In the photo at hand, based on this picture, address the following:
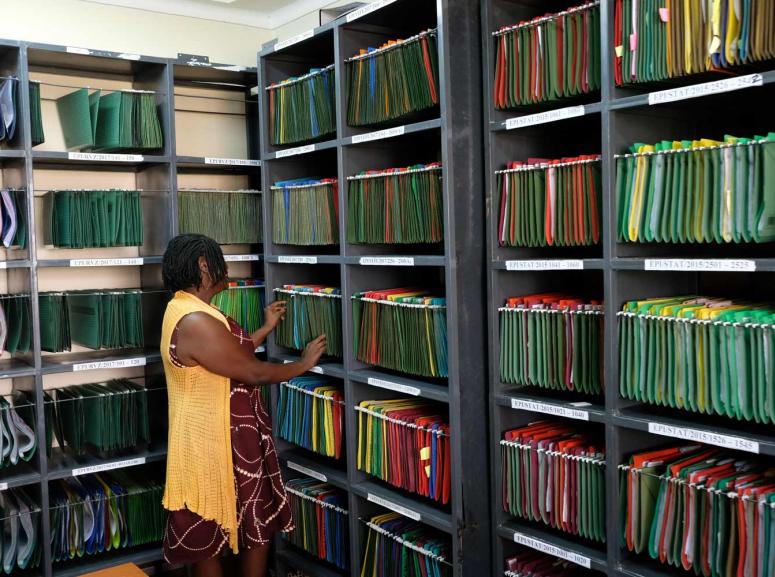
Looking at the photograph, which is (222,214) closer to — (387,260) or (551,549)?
(387,260)

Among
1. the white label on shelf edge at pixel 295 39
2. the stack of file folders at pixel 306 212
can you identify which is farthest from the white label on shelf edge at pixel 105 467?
the white label on shelf edge at pixel 295 39

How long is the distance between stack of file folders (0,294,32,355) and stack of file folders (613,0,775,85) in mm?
2607

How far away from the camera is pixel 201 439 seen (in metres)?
2.90

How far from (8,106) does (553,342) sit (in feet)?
8.02

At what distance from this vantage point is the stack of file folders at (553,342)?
2539 millimetres

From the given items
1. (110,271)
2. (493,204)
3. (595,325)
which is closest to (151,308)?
(110,271)

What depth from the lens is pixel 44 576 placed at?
11.2ft

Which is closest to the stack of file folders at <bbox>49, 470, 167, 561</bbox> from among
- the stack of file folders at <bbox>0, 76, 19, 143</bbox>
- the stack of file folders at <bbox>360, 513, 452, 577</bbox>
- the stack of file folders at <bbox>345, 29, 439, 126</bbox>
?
the stack of file folders at <bbox>360, 513, 452, 577</bbox>

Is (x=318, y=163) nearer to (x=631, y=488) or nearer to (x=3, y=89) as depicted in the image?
(x=3, y=89)

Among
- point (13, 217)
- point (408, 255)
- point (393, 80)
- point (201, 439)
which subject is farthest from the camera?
point (13, 217)

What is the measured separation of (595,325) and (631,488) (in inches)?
20.0

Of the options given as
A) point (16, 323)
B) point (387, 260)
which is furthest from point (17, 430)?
point (387, 260)

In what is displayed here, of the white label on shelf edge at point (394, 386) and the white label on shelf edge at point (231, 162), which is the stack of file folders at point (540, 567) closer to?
the white label on shelf edge at point (394, 386)

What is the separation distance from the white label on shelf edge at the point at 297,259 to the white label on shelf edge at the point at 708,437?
1673 millimetres
